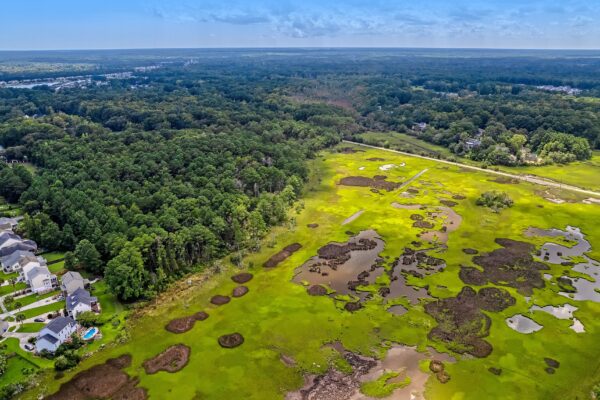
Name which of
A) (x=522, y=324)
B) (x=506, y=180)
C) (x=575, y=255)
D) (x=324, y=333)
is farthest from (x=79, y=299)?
(x=506, y=180)

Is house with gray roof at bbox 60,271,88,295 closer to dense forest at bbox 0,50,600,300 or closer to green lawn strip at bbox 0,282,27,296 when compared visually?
dense forest at bbox 0,50,600,300

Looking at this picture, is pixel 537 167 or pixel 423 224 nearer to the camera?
pixel 423 224

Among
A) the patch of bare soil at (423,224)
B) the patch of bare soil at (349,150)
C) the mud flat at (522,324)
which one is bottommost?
the mud flat at (522,324)

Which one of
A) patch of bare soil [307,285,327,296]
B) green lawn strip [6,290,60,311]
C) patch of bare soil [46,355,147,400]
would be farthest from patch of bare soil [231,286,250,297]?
green lawn strip [6,290,60,311]

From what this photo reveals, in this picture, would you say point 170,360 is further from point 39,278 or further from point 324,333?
point 39,278

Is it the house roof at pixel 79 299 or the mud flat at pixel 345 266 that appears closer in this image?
the house roof at pixel 79 299

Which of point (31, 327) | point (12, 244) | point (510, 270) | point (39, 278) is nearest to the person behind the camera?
point (31, 327)

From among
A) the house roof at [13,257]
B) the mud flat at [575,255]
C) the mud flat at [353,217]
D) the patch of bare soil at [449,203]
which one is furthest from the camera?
the patch of bare soil at [449,203]

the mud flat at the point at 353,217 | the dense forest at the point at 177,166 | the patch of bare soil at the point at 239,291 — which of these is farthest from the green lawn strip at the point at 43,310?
the mud flat at the point at 353,217

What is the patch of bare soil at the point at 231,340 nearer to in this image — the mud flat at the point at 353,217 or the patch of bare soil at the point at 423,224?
the mud flat at the point at 353,217
